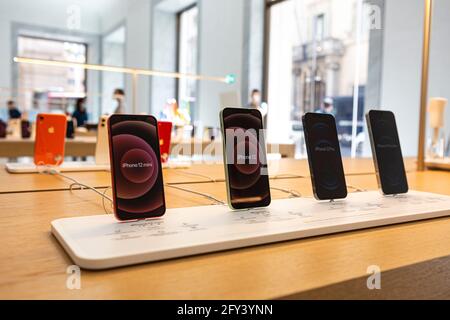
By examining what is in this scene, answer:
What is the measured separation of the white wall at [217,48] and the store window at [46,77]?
3109mm

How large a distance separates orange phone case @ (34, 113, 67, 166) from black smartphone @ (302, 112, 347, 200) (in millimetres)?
746

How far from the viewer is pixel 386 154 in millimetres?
729

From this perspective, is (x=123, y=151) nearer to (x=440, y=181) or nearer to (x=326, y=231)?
(x=326, y=231)

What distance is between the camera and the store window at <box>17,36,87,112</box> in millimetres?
8015

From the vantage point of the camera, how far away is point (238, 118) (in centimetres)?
57

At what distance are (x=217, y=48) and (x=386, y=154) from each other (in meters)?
5.06

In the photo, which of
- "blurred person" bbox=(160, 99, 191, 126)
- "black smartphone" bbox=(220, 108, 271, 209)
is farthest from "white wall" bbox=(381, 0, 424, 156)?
"black smartphone" bbox=(220, 108, 271, 209)

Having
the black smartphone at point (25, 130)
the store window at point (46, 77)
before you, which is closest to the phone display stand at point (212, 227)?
the black smartphone at point (25, 130)

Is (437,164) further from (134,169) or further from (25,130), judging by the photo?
(25,130)

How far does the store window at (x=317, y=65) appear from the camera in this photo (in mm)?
4305

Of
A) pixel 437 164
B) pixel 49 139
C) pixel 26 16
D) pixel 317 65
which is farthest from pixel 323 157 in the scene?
pixel 26 16

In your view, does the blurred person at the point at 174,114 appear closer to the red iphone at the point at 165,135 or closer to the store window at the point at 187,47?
the red iphone at the point at 165,135
